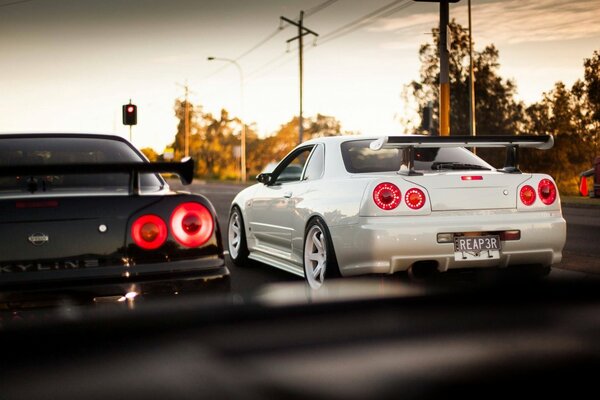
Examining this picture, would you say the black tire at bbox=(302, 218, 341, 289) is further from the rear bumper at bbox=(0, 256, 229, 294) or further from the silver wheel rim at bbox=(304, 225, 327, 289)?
the rear bumper at bbox=(0, 256, 229, 294)

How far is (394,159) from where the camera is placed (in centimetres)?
724

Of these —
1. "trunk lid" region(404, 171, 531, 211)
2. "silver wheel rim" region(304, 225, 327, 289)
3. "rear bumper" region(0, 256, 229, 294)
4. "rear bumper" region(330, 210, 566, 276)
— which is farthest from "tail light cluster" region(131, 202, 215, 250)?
"silver wheel rim" region(304, 225, 327, 289)

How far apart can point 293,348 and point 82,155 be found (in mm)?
2206

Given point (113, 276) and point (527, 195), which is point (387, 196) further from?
point (113, 276)

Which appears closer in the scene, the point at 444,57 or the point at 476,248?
the point at 476,248

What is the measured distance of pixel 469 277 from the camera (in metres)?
6.98

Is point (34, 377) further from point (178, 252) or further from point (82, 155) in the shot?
point (82, 155)

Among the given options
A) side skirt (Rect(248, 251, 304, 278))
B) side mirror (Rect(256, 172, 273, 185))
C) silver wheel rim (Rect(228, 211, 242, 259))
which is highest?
side mirror (Rect(256, 172, 273, 185))

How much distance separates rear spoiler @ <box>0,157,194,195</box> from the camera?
371 centimetres

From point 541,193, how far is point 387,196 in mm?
1383

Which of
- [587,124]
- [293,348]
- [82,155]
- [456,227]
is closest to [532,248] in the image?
[456,227]

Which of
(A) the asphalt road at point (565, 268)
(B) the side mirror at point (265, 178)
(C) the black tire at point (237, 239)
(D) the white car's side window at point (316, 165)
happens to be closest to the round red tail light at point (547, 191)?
(A) the asphalt road at point (565, 268)

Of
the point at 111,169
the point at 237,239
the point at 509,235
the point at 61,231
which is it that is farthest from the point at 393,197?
the point at 237,239

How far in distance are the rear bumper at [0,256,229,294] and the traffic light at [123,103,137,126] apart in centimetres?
2242
